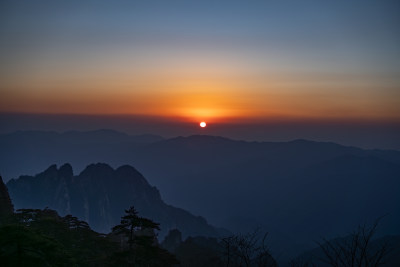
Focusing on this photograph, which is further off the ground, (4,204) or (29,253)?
(29,253)

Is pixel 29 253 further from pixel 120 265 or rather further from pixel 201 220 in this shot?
pixel 201 220

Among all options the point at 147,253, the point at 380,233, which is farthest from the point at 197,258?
the point at 380,233

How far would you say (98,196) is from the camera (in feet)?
404

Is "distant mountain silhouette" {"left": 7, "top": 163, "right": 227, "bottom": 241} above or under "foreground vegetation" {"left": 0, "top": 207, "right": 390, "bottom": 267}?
under

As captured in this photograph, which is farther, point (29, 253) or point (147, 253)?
point (147, 253)

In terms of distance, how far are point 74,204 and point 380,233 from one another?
173 metres

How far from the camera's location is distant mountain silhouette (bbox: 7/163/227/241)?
355 ft

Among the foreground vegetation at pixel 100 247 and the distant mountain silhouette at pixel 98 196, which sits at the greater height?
the foreground vegetation at pixel 100 247

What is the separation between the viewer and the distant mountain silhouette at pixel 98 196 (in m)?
108

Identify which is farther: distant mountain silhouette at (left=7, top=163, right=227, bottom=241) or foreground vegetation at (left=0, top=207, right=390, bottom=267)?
distant mountain silhouette at (left=7, top=163, right=227, bottom=241)

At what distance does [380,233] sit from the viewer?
183m

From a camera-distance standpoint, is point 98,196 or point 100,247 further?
point 98,196

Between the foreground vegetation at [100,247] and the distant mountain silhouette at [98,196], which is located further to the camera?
the distant mountain silhouette at [98,196]

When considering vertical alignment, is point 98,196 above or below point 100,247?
below
